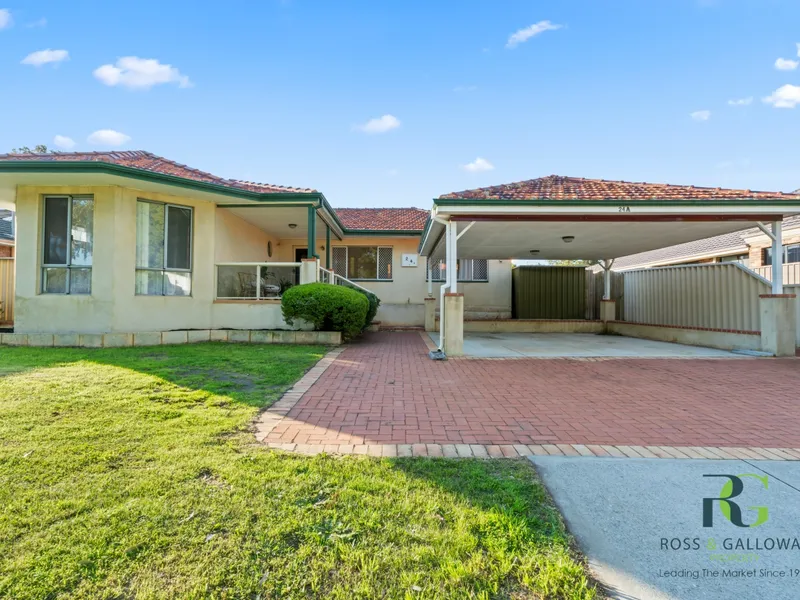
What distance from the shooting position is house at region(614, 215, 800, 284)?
12789 mm

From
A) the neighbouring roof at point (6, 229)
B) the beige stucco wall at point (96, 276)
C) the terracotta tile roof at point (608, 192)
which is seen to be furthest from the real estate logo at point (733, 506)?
the neighbouring roof at point (6, 229)

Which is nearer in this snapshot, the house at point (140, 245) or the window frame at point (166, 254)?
the house at point (140, 245)

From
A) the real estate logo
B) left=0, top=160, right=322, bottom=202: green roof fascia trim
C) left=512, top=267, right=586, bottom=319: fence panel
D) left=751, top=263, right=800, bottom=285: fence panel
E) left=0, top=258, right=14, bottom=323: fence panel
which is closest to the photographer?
the real estate logo

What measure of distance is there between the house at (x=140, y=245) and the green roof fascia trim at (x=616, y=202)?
3968 millimetres

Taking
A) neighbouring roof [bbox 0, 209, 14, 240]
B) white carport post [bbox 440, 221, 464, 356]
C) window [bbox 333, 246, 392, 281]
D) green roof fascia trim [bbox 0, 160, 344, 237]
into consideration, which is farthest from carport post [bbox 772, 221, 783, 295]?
neighbouring roof [bbox 0, 209, 14, 240]

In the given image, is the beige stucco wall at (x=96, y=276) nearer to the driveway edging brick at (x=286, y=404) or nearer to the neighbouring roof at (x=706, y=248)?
the driveway edging brick at (x=286, y=404)

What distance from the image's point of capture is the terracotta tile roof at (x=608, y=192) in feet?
24.8

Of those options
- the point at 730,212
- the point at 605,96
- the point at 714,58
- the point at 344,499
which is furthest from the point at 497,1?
the point at 344,499

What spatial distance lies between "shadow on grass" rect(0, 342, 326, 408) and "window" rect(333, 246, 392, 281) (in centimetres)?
746

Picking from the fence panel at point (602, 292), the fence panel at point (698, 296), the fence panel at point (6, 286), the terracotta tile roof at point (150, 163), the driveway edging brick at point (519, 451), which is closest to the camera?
the driveway edging brick at point (519, 451)

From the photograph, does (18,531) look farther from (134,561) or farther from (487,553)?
(487,553)

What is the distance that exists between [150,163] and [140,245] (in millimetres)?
2210

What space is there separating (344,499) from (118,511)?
1.17m

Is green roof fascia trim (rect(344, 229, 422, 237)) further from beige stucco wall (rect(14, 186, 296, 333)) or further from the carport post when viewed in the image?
the carport post
